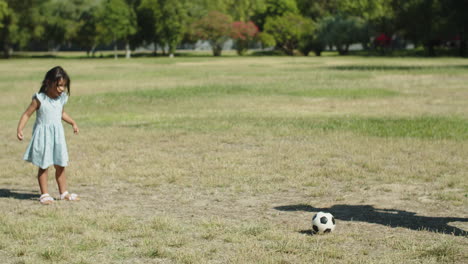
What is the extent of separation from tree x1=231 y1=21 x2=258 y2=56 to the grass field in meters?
62.7

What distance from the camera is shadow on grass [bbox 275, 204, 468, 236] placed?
21.2ft

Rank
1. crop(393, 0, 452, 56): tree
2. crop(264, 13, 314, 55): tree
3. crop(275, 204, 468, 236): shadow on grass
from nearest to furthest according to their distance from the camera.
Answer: crop(275, 204, 468, 236): shadow on grass < crop(393, 0, 452, 56): tree < crop(264, 13, 314, 55): tree

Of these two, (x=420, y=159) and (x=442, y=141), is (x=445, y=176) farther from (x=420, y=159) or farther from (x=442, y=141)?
(x=442, y=141)

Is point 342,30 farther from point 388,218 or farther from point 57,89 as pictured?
point 388,218

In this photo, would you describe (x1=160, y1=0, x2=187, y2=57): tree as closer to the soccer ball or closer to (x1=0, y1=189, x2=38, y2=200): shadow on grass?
(x1=0, y1=189, x2=38, y2=200): shadow on grass

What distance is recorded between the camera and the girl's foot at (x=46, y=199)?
25.4ft

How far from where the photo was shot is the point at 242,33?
82000mm

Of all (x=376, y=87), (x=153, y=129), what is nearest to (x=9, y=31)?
(x=376, y=87)

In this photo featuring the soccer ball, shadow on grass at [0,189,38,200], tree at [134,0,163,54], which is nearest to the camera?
the soccer ball

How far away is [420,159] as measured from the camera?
1060cm

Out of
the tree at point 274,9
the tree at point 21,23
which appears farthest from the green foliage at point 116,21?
the tree at point 274,9

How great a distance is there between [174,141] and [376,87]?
15.4 m

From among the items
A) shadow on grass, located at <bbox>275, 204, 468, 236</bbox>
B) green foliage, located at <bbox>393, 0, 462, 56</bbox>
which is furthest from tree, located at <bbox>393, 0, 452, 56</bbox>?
shadow on grass, located at <bbox>275, 204, 468, 236</bbox>

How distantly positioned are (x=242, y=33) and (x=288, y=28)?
6631mm
